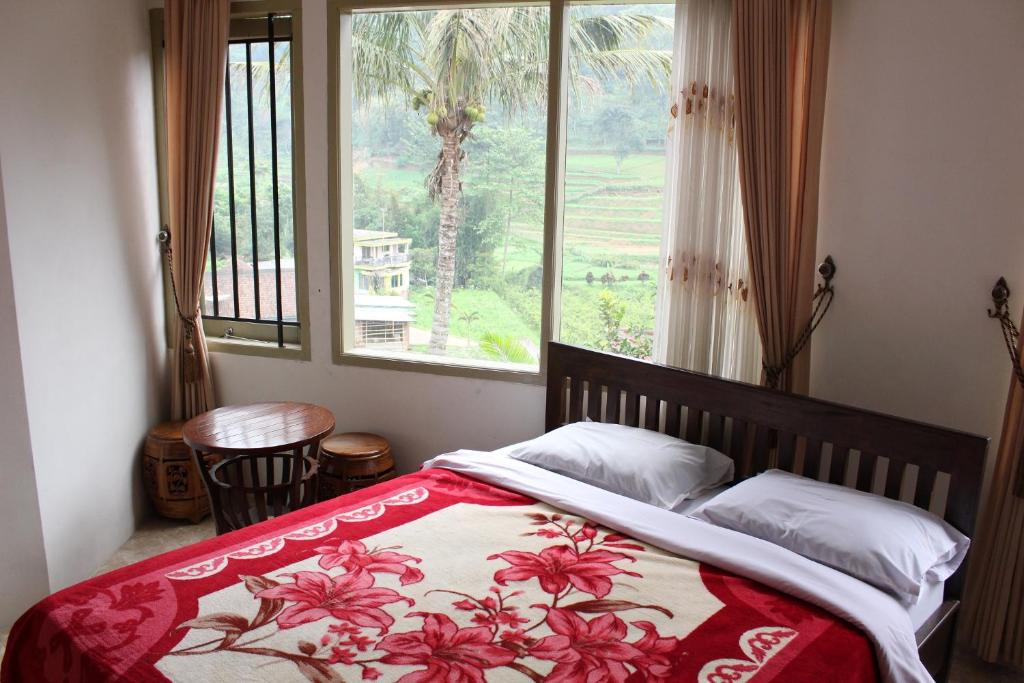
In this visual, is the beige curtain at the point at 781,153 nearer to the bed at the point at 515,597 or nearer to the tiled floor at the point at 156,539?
the bed at the point at 515,597

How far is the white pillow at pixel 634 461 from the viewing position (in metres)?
2.50

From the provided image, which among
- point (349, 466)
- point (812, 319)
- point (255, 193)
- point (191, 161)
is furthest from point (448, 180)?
point (812, 319)

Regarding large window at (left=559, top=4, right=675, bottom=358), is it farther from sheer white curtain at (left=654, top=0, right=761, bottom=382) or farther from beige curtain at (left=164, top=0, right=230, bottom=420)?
beige curtain at (left=164, top=0, right=230, bottom=420)

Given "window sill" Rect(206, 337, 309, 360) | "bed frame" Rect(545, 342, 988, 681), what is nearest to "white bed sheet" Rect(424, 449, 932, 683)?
"bed frame" Rect(545, 342, 988, 681)

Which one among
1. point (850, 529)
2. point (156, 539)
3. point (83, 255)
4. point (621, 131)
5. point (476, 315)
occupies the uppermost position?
point (621, 131)

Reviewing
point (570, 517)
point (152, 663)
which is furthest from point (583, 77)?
point (152, 663)

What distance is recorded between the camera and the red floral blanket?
169cm

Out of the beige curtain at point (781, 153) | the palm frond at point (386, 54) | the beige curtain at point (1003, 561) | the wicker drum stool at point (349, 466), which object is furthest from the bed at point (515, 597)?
the palm frond at point (386, 54)

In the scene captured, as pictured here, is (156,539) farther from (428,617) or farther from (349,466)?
(428,617)

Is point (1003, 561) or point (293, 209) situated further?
point (293, 209)

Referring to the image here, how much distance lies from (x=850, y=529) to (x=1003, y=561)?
0.85 meters

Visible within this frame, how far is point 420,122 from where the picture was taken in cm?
345

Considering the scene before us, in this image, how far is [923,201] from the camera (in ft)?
8.63

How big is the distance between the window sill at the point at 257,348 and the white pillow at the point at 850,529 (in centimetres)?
199
